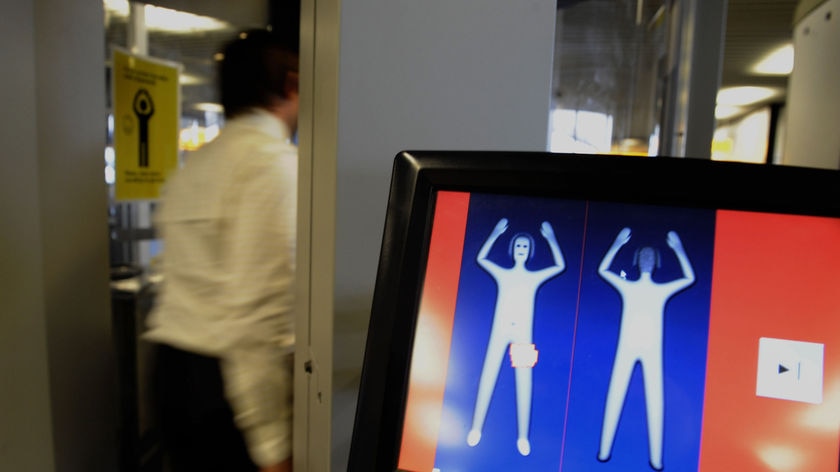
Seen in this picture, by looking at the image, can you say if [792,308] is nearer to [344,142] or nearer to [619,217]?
[619,217]

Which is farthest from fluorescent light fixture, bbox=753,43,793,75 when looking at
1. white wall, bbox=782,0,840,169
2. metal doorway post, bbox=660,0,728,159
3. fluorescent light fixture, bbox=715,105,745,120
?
white wall, bbox=782,0,840,169

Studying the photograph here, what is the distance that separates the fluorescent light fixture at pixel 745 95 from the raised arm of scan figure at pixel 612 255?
10.4 m

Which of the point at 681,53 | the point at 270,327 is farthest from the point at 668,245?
the point at 681,53

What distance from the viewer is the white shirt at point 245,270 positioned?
3.73 feet

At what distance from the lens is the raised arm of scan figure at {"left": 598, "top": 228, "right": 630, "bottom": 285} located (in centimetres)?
56

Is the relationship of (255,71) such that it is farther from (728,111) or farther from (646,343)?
(728,111)

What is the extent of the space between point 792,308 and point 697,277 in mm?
83

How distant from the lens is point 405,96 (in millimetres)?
845

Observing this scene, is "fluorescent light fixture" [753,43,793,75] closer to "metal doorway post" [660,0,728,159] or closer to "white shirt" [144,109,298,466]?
"metal doorway post" [660,0,728,159]

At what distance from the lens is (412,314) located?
0.60 meters

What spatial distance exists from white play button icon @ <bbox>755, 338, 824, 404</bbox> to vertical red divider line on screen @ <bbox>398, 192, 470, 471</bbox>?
11.4 inches

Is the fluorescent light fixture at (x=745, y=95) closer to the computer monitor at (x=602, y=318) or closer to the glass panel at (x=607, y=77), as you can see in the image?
the glass panel at (x=607, y=77)

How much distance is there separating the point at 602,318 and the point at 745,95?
11.5m

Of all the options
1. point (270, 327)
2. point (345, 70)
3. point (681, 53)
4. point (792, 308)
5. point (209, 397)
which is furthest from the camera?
point (681, 53)
